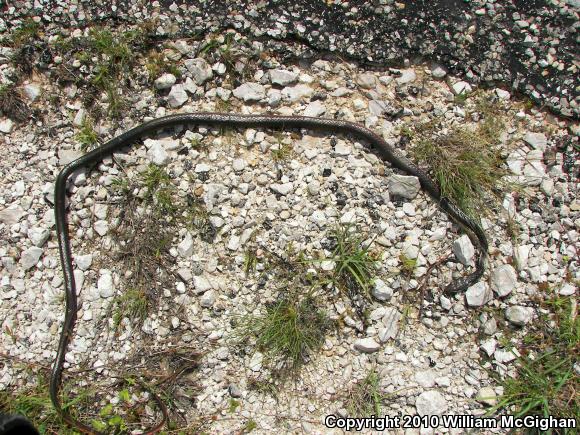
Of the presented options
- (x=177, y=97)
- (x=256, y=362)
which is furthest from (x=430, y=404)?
(x=177, y=97)

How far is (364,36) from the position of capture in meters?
4.99

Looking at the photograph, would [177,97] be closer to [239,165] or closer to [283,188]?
[239,165]

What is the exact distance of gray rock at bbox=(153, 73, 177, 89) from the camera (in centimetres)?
501

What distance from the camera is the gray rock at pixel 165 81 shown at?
501 centimetres

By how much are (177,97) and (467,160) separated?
2.82 m

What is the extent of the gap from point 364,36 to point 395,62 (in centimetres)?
39

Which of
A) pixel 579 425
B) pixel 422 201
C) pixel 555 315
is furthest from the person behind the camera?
pixel 422 201

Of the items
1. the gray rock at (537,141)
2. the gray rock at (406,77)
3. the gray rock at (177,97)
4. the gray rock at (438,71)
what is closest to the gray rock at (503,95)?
the gray rock at (537,141)

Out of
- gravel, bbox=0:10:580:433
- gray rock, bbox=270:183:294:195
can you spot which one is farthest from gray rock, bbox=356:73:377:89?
gray rock, bbox=270:183:294:195

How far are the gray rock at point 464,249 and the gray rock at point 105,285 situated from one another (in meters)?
3.14

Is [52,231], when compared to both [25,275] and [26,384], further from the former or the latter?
[26,384]

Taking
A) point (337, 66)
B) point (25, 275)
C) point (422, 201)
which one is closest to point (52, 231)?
point (25, 275)

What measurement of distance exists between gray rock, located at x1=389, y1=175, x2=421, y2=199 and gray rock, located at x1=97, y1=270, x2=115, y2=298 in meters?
2.72

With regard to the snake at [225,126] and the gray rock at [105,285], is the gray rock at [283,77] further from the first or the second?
the gray rock at [105,285]
